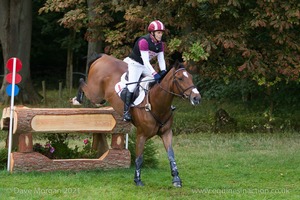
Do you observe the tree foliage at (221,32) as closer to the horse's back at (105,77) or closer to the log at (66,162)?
the horse's back at (105,77)

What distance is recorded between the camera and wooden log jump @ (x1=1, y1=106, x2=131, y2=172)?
1127 cm

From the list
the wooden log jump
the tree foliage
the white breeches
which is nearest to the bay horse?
the white breeches

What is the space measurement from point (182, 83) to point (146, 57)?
2.53 feet

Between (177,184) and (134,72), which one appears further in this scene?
(134,72)

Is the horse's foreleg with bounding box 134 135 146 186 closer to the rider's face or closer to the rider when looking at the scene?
the rider

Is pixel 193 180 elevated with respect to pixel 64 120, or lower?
lower

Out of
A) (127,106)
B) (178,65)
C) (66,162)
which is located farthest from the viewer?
(66,162)

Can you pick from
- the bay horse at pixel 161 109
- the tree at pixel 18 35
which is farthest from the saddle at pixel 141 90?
the tree at pixel 18 35

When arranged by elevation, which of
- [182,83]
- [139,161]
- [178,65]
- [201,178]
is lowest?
[201,178]

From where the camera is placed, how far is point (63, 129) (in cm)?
1148

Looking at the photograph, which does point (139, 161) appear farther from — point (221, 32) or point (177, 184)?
point (221, 32)

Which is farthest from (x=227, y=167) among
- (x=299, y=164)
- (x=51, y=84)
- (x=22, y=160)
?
(x=51, y=84)

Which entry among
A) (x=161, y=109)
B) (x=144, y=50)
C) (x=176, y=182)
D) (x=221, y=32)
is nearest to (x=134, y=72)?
(x=144, y=50)

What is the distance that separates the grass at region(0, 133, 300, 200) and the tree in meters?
14.2
